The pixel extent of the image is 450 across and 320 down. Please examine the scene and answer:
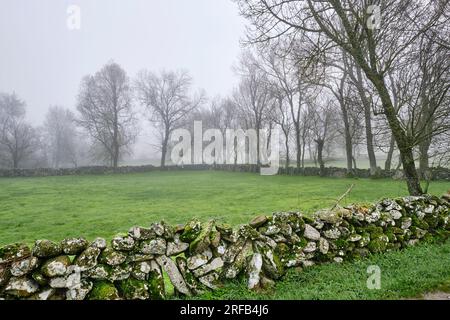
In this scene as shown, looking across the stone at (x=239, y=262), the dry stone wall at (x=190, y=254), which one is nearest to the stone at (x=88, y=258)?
the dry stone wall at (x=190, y=254)

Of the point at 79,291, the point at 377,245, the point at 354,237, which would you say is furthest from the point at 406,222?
the point at 79,291

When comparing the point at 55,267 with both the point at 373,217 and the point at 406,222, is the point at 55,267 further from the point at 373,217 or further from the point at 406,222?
the point at 406,222

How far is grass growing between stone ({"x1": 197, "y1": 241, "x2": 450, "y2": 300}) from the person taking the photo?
4602mm

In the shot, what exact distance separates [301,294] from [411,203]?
4500mm

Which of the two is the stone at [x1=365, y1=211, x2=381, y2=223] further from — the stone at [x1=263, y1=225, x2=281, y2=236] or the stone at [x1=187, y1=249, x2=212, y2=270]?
the stone at [x1=187, y1=249, x2=212, y2=270]

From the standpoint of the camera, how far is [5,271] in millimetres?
4086

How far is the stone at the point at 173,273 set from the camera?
4777mm

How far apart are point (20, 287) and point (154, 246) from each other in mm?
1776

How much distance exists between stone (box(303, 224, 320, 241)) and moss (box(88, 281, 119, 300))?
3408 millimetres

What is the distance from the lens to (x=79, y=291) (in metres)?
4.22

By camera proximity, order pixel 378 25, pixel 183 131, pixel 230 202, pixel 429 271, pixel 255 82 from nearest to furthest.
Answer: pixel 429 271
pixel 378 25
pixel 230 202
pixel 255 82
pixel 183 131

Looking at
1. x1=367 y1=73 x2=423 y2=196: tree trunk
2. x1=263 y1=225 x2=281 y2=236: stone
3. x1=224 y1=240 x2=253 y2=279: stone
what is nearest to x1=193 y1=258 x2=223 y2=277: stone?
x1=224 y1=240 x2=253 y2=279: stone
